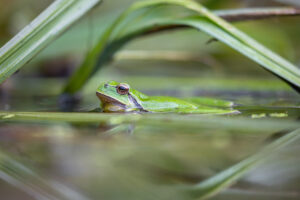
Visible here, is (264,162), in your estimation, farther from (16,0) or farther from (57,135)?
(16,0)

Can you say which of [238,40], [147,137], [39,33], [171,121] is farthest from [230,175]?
[39,33]

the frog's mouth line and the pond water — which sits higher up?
the frog's mouth line

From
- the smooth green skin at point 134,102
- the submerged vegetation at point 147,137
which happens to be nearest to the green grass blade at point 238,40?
the submerged vegetation at point 147,137

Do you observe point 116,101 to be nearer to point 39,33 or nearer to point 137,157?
point 39,33

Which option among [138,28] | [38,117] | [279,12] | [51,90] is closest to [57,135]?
[38,117]

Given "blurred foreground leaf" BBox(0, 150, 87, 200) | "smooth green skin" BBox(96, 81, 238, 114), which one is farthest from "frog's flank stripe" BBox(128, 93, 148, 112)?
"blurred foreground leaf" BBox(0, 150, 87, 200)

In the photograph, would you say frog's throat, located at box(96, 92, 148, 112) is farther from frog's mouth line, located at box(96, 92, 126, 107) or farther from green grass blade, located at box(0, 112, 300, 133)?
green grass blade, located at box(0, 112, 300, 133)
